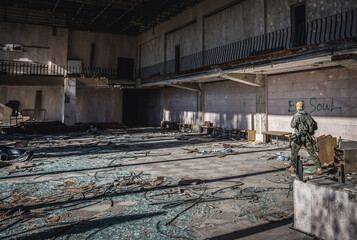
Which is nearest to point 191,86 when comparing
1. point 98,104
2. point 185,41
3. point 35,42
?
point 185,41

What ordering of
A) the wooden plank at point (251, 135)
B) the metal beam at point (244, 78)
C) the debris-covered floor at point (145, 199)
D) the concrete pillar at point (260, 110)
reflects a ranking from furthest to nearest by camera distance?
1. the wooden plank at point (251, 135)
2. the concrete pillar at point (260, 110)
3. the metal beam at point (244, 78)
4. the debris-covered floor at point (145, 199)

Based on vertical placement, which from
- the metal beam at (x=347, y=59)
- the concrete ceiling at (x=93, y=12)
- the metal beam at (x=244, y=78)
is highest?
the concrete ceiling at (x=93, y=12)

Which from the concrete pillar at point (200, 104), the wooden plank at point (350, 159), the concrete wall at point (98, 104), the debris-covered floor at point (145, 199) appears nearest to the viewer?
the debris-covered floor at point (145, 199)

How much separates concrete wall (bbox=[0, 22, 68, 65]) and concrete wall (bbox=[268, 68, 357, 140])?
1841 cm

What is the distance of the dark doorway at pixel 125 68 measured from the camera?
24.2 m

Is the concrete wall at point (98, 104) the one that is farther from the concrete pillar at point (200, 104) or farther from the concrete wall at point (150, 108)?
the concrete pillar at point (200, 104)

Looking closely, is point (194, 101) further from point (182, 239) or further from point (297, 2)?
point (182, 239)

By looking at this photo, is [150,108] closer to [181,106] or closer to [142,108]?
[142,108]

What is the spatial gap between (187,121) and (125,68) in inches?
378

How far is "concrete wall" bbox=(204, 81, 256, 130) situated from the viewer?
45.1 ft

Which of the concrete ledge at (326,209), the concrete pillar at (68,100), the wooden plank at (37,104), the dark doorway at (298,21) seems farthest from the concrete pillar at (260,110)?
the wooden plank at (37,104)

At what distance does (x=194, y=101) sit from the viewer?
60.7 feet

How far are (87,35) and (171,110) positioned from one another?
10.6 m

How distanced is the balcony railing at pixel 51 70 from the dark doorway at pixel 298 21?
15291mm
